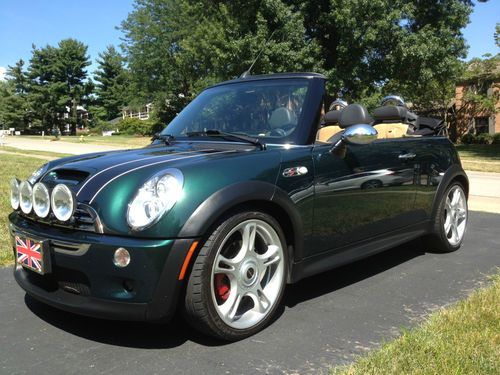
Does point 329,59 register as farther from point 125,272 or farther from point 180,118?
point 125,272

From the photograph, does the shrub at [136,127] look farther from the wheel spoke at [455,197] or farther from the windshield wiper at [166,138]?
the windshield wiper at [166,138]

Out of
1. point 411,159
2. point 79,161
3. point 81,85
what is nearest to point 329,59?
point 411,159

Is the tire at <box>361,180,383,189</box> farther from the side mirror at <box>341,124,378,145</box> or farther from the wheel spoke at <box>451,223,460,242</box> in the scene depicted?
the wheel spoke at <box>451,223,460,242</box>

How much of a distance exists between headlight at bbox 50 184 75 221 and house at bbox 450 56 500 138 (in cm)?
3286

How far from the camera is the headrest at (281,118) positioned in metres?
3.60

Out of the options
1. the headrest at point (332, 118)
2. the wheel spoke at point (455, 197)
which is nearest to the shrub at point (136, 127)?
the headrest at point (332, 118)

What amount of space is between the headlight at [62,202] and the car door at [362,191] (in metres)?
1.55

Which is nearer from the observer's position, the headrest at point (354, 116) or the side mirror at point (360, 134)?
the side mirror at point (360, 134)

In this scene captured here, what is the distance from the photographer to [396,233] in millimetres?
4211

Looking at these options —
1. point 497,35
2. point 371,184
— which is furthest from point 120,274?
point 497,35

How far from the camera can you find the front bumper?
8.44 ft

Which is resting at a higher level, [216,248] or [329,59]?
[329,59]

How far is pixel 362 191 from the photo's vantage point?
3740 millimetres

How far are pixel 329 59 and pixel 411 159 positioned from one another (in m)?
19.7
